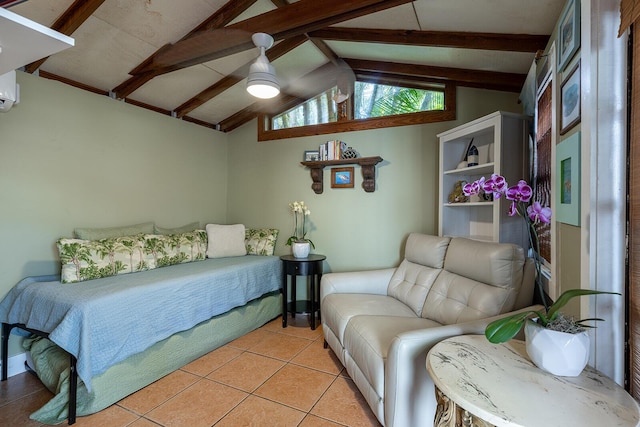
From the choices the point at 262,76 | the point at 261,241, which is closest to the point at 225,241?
the point at 261,241

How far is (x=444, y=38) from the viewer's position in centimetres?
205

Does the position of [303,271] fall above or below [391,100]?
below

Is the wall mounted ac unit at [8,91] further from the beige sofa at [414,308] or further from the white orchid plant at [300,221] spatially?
the beige sofa at [414,308]

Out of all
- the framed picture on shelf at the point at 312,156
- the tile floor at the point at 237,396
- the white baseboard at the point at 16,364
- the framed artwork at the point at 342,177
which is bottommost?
the tile floor at the point at 237,396

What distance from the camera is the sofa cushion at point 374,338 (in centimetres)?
161

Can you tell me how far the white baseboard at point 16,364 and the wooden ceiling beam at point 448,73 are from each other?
369 centimetres

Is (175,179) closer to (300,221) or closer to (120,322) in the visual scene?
(300,221)

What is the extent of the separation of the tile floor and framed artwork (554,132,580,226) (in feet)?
4.80

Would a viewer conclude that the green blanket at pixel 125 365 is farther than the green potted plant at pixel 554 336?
Yes

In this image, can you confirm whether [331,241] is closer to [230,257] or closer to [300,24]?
[230,257]

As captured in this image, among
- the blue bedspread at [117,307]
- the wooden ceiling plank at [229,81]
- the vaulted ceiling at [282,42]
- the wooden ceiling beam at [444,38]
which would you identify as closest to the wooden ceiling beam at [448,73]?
the vaulted ceiling at [282,42]

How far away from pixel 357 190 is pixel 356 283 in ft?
3.51

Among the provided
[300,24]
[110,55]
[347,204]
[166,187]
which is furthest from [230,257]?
[300,24]

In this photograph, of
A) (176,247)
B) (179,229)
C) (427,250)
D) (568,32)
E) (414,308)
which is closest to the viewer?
(568,32)
